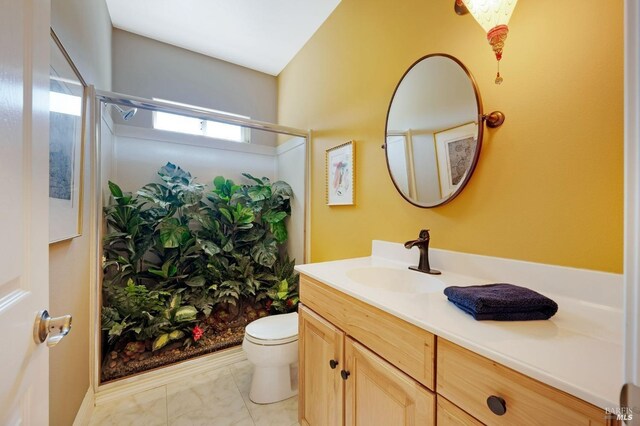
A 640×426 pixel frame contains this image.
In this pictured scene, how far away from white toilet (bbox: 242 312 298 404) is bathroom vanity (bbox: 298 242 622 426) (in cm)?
32

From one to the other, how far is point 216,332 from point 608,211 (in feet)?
8.35

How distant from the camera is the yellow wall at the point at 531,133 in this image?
720 mm

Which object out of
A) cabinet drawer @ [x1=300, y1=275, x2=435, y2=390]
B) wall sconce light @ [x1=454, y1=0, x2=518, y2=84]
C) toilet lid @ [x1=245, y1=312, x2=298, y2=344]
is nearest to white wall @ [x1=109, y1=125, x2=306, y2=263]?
toilet lid @ [x1=245, y1=312, x2=298, y2=344]

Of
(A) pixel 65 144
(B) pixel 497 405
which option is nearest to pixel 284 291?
(A) pixel 65 144

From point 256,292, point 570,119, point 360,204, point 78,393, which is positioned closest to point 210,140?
point 256,292

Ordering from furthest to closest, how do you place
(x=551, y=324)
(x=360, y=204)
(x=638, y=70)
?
1. (x=360, y=204)
2. (x=551, y=324)
3. (x=638, y=70)

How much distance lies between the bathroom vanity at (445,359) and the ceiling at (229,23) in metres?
2.06

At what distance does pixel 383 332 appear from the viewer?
80 centimetres

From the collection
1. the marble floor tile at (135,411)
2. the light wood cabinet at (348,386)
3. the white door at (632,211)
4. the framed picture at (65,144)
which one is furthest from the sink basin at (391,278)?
the marble floor tile at (135,411)

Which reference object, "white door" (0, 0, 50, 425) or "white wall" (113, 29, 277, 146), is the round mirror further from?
"white wall" (113, 29, 277, 146)

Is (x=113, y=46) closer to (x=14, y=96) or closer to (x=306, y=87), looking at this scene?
(x=306, y=87)

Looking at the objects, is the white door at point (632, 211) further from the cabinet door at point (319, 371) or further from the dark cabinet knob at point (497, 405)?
the cabinet door at point (319, 371)

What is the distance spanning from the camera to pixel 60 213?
1024mm

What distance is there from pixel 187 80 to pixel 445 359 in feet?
10.2
